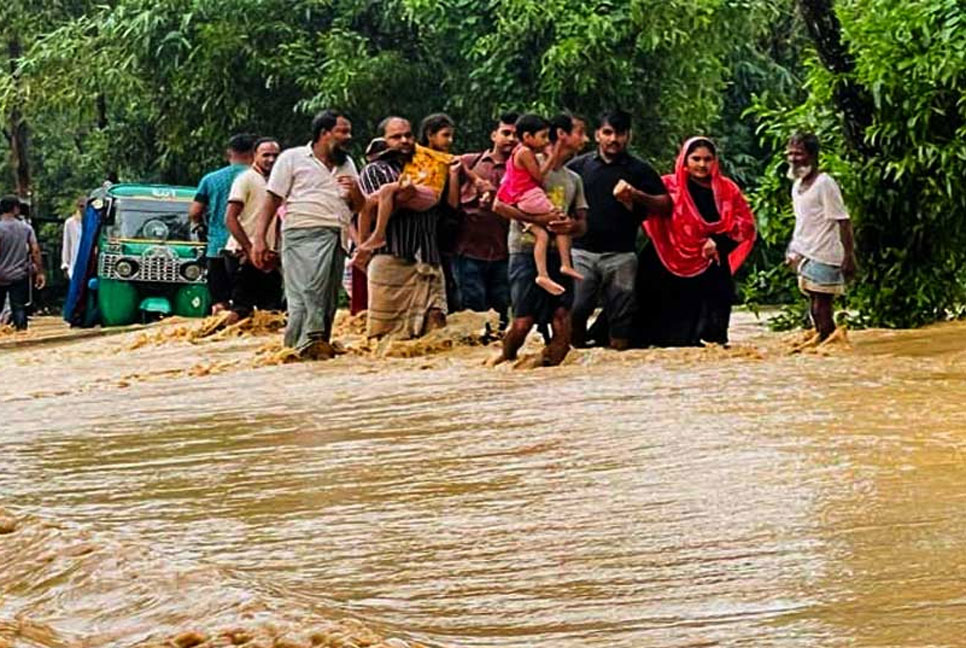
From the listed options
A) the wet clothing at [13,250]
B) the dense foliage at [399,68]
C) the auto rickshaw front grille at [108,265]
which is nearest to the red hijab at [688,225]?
the dense foliage at [399,68]

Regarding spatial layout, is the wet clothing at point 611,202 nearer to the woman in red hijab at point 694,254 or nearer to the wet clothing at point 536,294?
the woman in red hijab at point 694,254

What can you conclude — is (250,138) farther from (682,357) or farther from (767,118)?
(682,357)

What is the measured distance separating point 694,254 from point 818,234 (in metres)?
0.78

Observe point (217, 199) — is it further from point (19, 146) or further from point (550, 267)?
point (19, 146)

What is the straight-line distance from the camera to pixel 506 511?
225 inches

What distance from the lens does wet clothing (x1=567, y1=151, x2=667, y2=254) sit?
440 inches

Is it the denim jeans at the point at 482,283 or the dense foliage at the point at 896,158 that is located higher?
the dense foliage at the point at 896,158

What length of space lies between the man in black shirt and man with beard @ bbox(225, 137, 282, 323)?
2.15m

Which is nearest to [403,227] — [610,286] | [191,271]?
[610,286]

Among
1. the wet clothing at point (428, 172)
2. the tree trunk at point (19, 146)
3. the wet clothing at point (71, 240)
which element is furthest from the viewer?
the tree trunk at point (19, 146)

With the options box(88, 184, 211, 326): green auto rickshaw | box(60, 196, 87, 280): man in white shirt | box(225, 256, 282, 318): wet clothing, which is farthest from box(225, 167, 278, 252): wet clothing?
box(60, 196, 87, 280): man in white shirt

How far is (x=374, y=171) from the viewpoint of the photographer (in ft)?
39.4

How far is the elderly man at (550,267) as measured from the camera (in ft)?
33.6

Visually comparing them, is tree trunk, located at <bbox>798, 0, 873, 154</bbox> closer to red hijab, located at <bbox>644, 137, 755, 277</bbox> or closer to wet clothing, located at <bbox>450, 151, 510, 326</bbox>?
red hijab, located at <bbox>644, 137, 755, 277</bbox>
